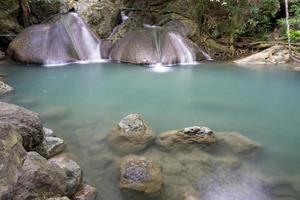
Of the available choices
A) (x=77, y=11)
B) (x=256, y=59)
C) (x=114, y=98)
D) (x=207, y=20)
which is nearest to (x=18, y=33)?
(x=77, y=11)

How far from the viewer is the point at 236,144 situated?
479cm

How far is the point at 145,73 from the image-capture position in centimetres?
945

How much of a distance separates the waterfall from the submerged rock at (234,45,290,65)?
157cm

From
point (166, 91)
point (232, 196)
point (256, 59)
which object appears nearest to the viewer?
point (232, 196)

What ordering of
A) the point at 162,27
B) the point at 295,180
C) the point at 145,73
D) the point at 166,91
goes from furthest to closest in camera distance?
the point at 162,27 < the point at 145,73 < the point at 166,91 < the point at 295,180

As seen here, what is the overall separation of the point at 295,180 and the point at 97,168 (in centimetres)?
239

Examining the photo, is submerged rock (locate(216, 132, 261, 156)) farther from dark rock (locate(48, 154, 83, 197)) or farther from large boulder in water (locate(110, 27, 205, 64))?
large boulder in water (locate(110, 27, 205, 64))

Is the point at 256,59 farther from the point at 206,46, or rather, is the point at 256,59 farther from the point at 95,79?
the point at 95,79

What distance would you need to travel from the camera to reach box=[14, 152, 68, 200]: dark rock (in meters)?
2.41

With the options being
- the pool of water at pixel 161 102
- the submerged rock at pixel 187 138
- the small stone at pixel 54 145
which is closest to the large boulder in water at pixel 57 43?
the pool of water at pixel 161 102

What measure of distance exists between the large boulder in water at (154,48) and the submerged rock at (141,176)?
22.6 ft

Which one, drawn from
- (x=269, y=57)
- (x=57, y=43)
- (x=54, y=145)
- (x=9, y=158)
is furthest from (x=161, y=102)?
(x=269, y=57)

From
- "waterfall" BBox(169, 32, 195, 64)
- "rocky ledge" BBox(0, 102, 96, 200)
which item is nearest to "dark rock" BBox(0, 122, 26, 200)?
"rocky ledge" BBox(0, 102, 96, 200)

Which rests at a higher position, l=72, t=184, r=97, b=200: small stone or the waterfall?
the waterfall
